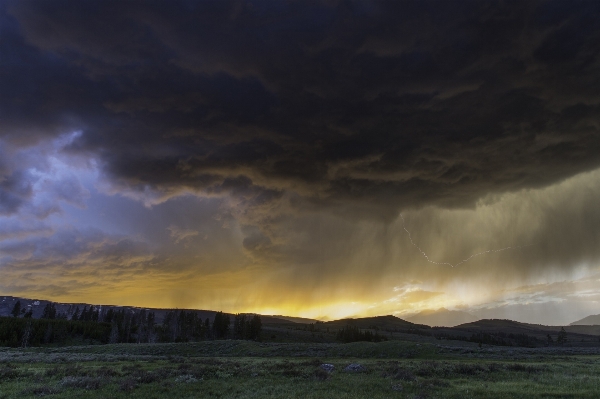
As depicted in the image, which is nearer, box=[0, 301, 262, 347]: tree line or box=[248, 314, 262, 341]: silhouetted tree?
box=[0, 301, 262, 347]: tree line

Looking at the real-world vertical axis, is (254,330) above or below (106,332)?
above

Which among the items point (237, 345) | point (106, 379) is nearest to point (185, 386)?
point (106, 379)

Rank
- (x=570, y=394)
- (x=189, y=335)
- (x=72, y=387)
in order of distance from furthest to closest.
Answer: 1. (x=189, y=335)
2. (x=72, y=387)
3. (x=570, y=394)

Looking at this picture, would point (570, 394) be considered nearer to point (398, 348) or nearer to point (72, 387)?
point (72, 387)

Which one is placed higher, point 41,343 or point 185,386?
point 185,386

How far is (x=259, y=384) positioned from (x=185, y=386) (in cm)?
551

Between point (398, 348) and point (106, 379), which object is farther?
point (398, 348)

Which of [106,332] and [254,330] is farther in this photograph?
[254,330]

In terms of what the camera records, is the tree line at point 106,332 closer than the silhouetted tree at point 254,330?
Yes

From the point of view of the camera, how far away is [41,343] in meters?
138

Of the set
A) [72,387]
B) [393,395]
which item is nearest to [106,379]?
[72,387]

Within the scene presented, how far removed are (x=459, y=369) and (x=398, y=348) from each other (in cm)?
4050

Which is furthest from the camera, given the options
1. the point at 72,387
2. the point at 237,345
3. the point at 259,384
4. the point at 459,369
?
the point at 237,345

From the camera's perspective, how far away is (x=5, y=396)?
21.5 m
